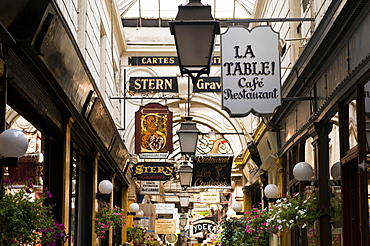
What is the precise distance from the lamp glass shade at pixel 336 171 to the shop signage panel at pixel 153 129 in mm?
9104

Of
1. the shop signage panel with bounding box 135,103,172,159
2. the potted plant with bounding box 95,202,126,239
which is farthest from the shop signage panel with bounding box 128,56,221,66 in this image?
the potted plant with bounding box 95,202,126,239

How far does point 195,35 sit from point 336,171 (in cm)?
347

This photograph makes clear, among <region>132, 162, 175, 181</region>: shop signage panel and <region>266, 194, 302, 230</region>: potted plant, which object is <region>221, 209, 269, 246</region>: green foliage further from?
<region>132, 162, 175, 181</region>: shop signage panel

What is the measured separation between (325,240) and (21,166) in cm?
439

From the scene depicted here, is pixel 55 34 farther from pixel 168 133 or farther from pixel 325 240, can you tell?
pixel 168 133

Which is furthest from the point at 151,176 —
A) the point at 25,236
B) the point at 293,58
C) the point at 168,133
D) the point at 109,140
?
the point at 25,236

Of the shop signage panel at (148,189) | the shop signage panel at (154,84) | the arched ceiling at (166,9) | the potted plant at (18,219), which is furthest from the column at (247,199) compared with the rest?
the potted plant at (18,219)

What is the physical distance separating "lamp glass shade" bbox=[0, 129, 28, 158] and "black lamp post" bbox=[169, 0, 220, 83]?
160cm

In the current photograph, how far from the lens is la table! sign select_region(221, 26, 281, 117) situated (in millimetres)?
9594

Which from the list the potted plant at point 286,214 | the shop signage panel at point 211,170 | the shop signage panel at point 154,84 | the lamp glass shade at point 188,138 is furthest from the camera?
the shop signage panel at point 211,170

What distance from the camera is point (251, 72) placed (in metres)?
9.70

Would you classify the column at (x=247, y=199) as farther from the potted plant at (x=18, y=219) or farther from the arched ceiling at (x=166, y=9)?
the potted plant at (x=18, y=219)

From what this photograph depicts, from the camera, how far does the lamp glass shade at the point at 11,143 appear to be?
17.0 ft

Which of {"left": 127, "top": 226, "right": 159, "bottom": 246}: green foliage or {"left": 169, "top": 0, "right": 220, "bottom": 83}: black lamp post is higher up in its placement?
{"left": 169, "top": 0, "right": 220, "bottom": 83}: black lamp post
